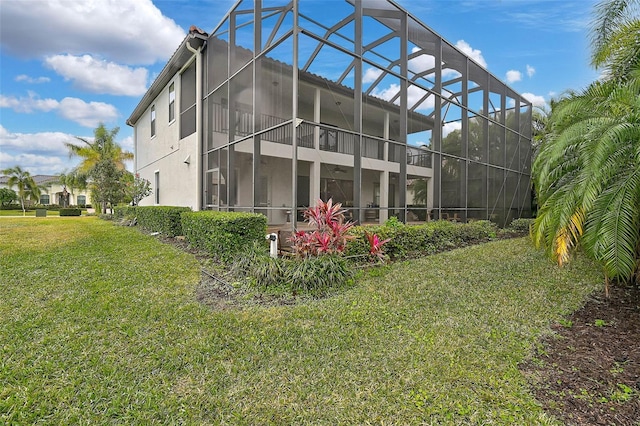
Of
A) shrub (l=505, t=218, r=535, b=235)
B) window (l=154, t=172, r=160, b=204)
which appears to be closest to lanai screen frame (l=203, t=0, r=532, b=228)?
shrub (l=505, t=218, r=535, b=235)

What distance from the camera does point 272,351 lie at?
3.31 m

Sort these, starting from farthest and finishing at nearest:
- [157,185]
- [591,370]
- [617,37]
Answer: [157,185], [617,37], [591,370]

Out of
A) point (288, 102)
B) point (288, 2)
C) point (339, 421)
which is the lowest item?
point (339, 421)

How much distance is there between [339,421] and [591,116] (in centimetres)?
620

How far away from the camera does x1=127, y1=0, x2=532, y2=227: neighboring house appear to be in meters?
8.27

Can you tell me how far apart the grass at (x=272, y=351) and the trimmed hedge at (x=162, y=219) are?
14.5 feet

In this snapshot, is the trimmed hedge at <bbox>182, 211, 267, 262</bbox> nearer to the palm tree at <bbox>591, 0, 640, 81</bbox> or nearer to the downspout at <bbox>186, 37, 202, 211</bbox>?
the downspout at <bbox>186, 37, 202, 211</bbox>

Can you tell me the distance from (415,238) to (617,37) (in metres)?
5.49

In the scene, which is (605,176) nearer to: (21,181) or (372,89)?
(372,89)

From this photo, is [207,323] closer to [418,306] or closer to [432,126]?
[418,306]

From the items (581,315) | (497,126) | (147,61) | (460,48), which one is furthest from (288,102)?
(147,61)

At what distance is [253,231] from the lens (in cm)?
706

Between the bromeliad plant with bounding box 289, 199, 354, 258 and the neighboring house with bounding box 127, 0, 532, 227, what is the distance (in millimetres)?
1361

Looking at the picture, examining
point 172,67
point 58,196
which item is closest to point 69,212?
point 172,67
